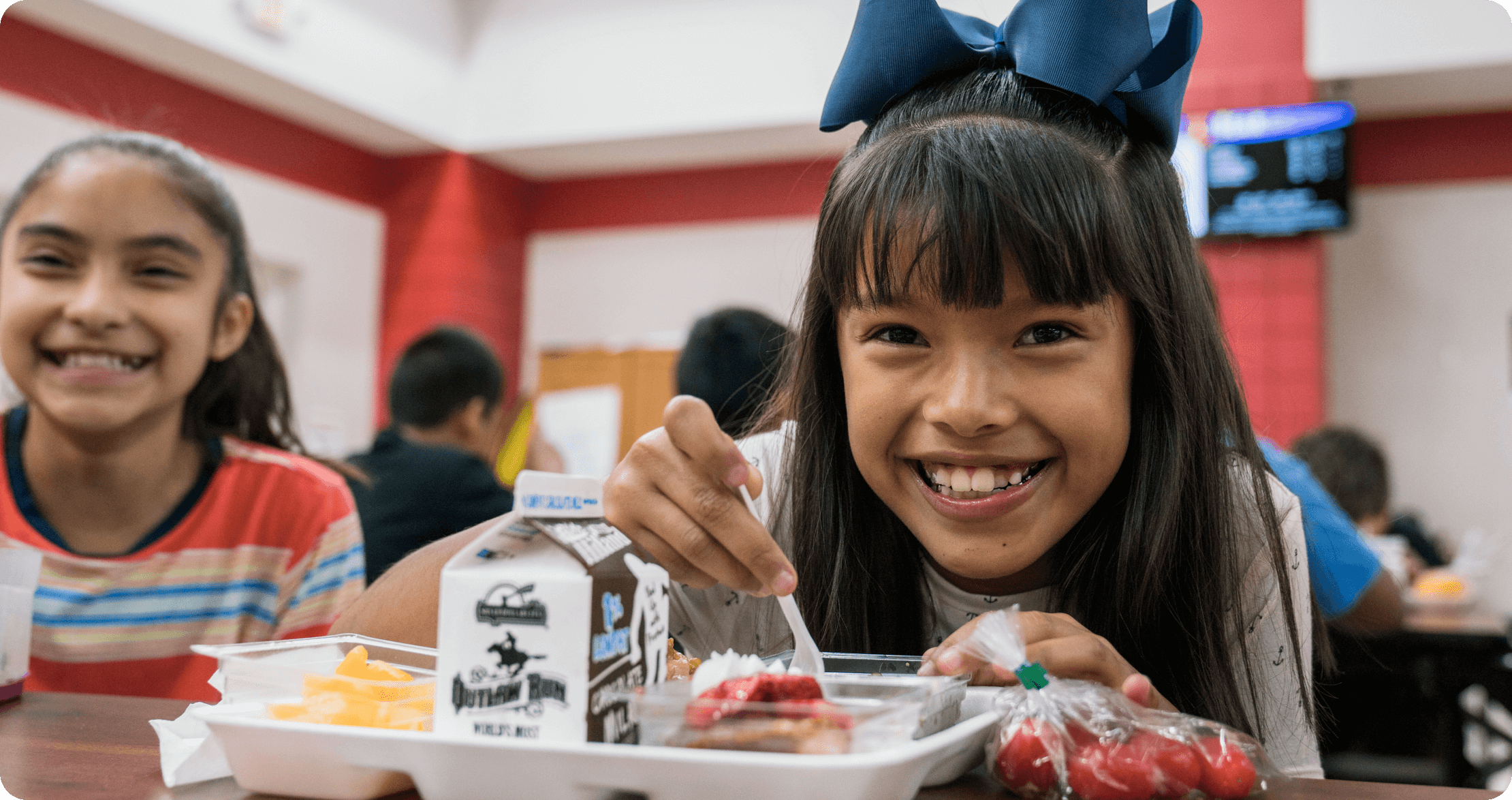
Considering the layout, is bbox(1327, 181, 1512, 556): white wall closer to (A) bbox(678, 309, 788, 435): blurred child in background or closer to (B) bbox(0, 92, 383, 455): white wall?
(A) bbox(678, 309, 788, 435): blurred child in background

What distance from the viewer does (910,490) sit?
39.2 inches

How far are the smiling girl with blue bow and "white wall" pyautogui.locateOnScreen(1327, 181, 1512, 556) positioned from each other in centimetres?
467

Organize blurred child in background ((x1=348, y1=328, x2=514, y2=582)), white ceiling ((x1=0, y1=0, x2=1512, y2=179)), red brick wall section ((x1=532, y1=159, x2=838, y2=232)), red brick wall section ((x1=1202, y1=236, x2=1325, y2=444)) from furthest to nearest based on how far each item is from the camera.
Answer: red brick wall section ((x1=532, y1=159, x2=838, y2=232))
red brick wall section ((x1=1202, y1=236, x2=1325, y2=444))
white ceiling ((x1=0, y1=0, x2=1512, y2=179))
blurred child in background ((x1=348, y1=328, x2=514, y2=582))

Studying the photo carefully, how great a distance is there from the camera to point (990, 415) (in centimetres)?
86

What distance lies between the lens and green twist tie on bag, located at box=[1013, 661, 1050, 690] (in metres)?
0.67

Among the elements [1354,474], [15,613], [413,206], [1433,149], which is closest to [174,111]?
[413,206]

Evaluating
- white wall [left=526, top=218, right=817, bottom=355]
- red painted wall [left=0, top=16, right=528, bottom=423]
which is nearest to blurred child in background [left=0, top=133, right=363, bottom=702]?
red painted wall [left=0, top=16, right=528, bottom=423]

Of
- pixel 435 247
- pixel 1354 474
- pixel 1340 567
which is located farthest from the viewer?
pixel 435 247

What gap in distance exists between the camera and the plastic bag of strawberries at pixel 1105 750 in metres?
0.57

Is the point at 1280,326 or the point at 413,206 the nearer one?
the point at 1280,326

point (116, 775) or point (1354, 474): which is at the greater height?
point (1354, 474)

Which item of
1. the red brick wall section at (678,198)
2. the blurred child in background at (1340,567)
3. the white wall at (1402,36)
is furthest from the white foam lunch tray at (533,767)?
the red brick wall section at (678,198)

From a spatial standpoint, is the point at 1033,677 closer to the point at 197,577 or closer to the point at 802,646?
the point at 802,646

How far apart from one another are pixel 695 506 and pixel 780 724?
23cm
